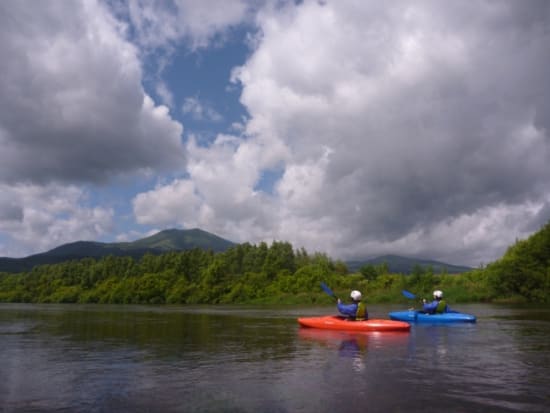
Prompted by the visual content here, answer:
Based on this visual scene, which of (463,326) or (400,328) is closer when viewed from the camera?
(400,328)

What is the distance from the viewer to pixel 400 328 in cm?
2381

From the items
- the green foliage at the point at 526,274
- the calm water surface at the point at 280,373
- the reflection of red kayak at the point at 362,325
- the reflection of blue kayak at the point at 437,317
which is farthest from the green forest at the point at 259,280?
the calm water surface at the point at 280,373

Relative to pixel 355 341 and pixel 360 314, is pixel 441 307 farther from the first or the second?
pixel 355 341

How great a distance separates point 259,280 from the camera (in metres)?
90.7

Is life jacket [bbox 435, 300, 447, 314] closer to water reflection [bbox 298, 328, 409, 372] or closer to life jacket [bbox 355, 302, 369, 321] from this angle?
water reflection [bbox 298, 328, 409, 372]

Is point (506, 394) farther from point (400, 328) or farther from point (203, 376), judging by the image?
point (400, 328)

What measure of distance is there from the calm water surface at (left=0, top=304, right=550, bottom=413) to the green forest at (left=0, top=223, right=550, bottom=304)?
43528 mm

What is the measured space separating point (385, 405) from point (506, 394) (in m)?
3.01

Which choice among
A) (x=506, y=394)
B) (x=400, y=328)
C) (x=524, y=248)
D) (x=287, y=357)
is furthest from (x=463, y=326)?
(x=524, y=248)

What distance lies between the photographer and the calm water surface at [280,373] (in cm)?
1027

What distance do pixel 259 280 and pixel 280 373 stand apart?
77.6 meters

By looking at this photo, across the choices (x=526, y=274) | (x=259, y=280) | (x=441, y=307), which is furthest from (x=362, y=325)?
(x=259, y=280)

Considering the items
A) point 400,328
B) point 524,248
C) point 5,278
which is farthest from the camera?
point 5,278

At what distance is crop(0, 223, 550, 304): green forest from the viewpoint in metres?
63.4
